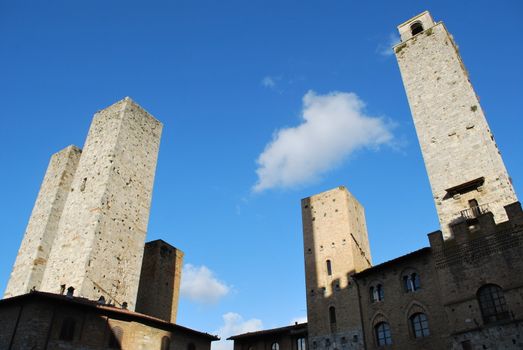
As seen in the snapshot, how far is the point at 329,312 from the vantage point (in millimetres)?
28281

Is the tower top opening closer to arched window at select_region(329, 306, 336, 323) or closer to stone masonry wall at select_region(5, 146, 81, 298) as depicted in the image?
arched window at select_region(329, 306, 336, 323)

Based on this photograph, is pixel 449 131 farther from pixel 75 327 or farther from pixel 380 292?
pixel 75 327

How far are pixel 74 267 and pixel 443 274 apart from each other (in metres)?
19.7

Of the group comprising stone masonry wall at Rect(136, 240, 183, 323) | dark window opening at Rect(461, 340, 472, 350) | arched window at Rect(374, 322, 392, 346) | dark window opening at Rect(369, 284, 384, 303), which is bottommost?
dark window opening at Rect(461, 340, 472, 350)

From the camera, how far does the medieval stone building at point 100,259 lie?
20172mm

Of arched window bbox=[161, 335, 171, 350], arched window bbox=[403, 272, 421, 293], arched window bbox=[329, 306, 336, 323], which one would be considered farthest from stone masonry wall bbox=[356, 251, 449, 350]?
arched window bbox=[161, 335, 171, 350]

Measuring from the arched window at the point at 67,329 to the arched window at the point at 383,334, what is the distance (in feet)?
51.6

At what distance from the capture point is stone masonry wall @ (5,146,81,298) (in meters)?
30.5

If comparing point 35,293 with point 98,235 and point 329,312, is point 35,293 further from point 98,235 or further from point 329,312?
point 329,312

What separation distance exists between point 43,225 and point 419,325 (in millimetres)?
26128

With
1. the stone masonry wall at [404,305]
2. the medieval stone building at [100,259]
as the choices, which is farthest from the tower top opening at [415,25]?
the medieval stone building at [100,259]

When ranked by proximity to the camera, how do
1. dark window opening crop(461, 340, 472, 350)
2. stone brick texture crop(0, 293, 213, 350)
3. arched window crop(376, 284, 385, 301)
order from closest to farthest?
dark window opening crop(461, 340, 472, 350), stone brick texture crop(0, 293, 213, 350), arched window crop(376, 284, 385, 301)

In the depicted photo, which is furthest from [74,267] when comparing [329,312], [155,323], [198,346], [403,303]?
[403,303]

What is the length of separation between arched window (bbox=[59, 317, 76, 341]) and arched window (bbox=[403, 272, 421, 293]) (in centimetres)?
1697
